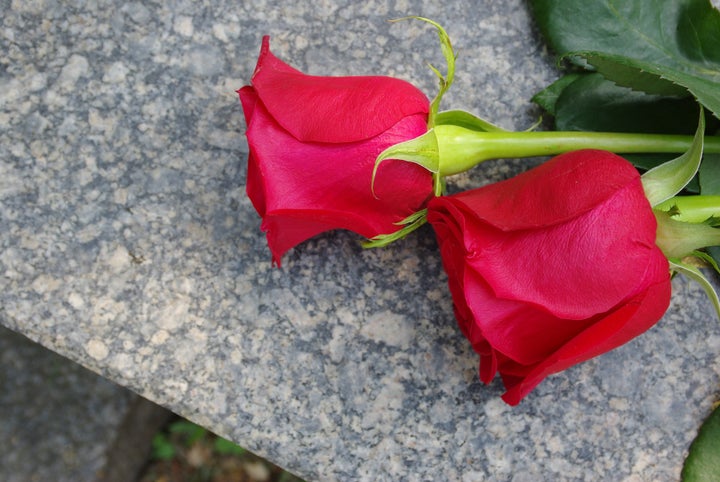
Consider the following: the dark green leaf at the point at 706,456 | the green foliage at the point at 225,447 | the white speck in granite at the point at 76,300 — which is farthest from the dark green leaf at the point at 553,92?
the green foliage at the point at 225,447

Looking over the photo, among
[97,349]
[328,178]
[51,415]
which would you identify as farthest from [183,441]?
[328,178]

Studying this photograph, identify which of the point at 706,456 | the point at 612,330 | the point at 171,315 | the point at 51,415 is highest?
the point at 612,330

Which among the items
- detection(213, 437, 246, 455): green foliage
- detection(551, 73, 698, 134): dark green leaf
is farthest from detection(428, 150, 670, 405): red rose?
detection(213, 437, 246, 455): green foliage

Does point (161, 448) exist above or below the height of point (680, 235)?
below

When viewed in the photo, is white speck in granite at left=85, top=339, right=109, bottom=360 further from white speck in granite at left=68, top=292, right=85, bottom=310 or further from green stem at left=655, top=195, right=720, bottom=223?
green stem at left=655, top=195, right=720, bottom=223

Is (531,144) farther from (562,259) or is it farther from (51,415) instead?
(51,415)

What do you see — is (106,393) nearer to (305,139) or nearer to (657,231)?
(305,139)
